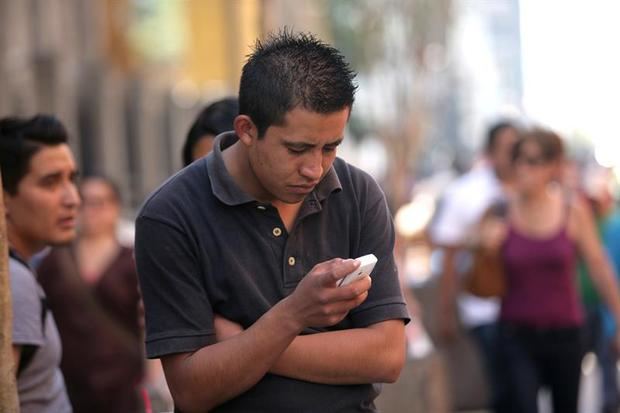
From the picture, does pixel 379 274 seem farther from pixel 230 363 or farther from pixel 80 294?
pixel 80 294

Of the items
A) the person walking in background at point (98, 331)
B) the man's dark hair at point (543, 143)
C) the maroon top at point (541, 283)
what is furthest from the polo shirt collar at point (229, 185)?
the man's dark hair at point (543, 143)

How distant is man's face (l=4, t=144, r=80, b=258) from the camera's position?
460 cm

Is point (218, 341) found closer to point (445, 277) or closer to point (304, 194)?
point (304, 194)

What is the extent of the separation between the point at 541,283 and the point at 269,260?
482 centimetres

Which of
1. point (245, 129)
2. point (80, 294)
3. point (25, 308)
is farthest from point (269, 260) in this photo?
point (80, 294)

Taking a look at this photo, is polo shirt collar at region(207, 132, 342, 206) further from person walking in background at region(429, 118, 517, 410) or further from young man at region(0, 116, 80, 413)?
person walking in background at region(429, 118, 517, 410)

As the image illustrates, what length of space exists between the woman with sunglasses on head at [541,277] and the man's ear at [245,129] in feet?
15.8

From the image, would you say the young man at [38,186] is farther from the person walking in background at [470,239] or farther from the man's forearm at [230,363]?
the person walking in background at [470,239]

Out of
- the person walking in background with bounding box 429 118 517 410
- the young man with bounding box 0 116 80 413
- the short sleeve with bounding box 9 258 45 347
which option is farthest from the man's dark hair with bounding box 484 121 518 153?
the short sleeve with bounding box 9 258 45 347

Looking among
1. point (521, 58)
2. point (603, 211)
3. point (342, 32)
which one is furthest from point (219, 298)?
point (521, 58)

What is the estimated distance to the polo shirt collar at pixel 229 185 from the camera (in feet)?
11.2

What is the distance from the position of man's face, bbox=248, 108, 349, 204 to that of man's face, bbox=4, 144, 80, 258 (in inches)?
56.6

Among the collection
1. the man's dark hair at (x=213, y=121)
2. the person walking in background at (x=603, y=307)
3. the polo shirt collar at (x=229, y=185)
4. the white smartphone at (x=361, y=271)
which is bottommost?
the person walking in background at (x=603, y=307)

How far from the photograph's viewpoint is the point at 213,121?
4.79m
